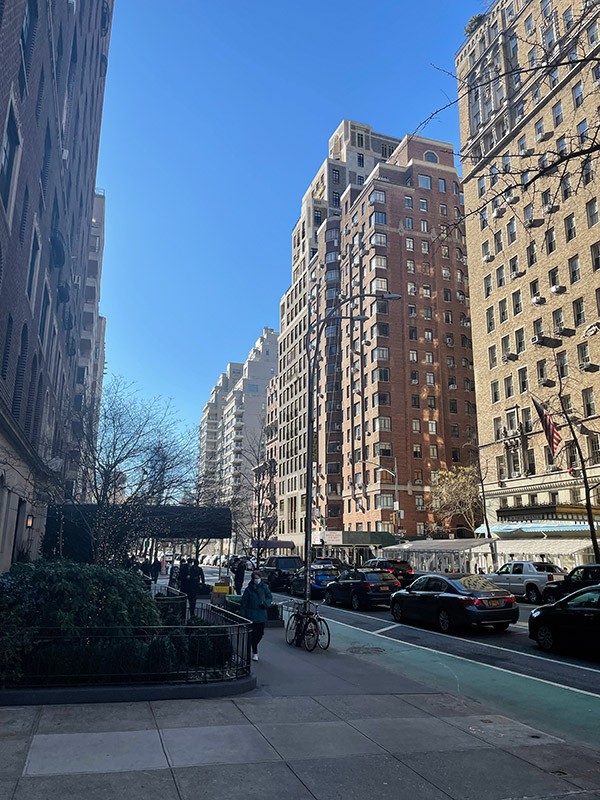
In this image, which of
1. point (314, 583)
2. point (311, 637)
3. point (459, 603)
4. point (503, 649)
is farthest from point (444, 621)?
point (314, 583)

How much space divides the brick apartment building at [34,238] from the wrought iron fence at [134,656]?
771 cm

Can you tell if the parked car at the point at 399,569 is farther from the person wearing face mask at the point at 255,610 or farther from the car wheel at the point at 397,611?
the person wearing face mask at the point at 255,610

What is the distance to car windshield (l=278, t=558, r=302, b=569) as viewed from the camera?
36969 mm

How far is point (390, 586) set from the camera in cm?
2388

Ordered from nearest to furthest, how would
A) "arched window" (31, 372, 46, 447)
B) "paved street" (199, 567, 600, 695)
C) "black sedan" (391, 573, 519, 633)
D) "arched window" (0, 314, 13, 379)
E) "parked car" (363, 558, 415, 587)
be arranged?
"paved street" (199, 567, 600, 695) → "black sedan" (391, 573, 519, 633) → "arched window" (0, 314, 13, 379) → "arched window" (31, 372, 46, 447) → "parked car" (363, 558, 415, 587)

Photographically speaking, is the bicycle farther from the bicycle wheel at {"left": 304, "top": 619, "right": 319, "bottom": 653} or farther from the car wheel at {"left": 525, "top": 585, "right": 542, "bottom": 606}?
the car wheel at {"left": 525, "top": 585, "right": 542, "bottom": 606}

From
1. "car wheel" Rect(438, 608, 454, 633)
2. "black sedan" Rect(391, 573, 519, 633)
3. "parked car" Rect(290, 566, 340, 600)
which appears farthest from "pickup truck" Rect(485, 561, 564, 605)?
"car wheel" Rect(438, 608, 454, 633)

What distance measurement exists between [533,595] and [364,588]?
8.37 metres

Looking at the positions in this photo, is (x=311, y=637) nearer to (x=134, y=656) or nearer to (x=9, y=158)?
(x=134, y=656)

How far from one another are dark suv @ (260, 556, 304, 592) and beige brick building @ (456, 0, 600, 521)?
15.5 meters

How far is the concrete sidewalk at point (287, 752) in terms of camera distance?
5.34 m

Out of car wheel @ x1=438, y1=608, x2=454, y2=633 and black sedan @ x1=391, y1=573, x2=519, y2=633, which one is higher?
black sedan @ x1=391, y1=573, x2=519, y2=633

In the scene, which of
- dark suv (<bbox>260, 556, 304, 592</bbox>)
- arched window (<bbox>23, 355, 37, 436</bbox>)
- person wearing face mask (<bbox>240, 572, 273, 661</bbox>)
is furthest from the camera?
dark suv (<bbox>260, 556, 304, 592</bbox>)

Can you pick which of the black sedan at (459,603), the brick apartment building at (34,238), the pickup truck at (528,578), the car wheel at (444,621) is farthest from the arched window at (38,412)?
the pickup truck at (528,578)
